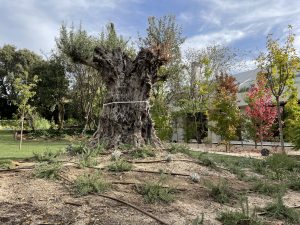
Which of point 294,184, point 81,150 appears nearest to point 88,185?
point 81,150

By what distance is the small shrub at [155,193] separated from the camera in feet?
13.6

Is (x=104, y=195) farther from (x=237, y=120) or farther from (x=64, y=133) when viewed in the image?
(x=64, y=133)

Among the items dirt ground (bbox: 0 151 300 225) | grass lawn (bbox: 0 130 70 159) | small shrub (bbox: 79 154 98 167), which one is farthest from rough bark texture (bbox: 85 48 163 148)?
grass lawn (bbox: 0 130 70 159)

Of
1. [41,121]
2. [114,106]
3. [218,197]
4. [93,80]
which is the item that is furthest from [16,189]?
[41,121]

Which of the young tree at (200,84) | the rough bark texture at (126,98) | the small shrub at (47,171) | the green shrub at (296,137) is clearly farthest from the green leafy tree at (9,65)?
the small shrub at (47,171)

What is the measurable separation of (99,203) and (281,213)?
84.4 inches

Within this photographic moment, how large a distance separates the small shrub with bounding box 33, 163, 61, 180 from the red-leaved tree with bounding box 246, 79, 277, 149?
13101mm

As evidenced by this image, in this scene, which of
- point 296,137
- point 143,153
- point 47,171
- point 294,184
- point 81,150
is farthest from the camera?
point 296,137

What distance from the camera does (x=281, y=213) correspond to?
13.5 feet

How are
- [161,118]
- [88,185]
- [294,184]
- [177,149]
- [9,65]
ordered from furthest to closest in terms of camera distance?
1. [9,65]
2. [161,118]
3. [177,149]
4. [294,184]
5. [88,185]

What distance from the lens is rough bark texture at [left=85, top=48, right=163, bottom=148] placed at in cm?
678

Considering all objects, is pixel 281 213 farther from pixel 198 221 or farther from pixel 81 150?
pixel 81 150

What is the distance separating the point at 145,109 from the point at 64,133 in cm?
1752

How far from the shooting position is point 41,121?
97.2 ft
